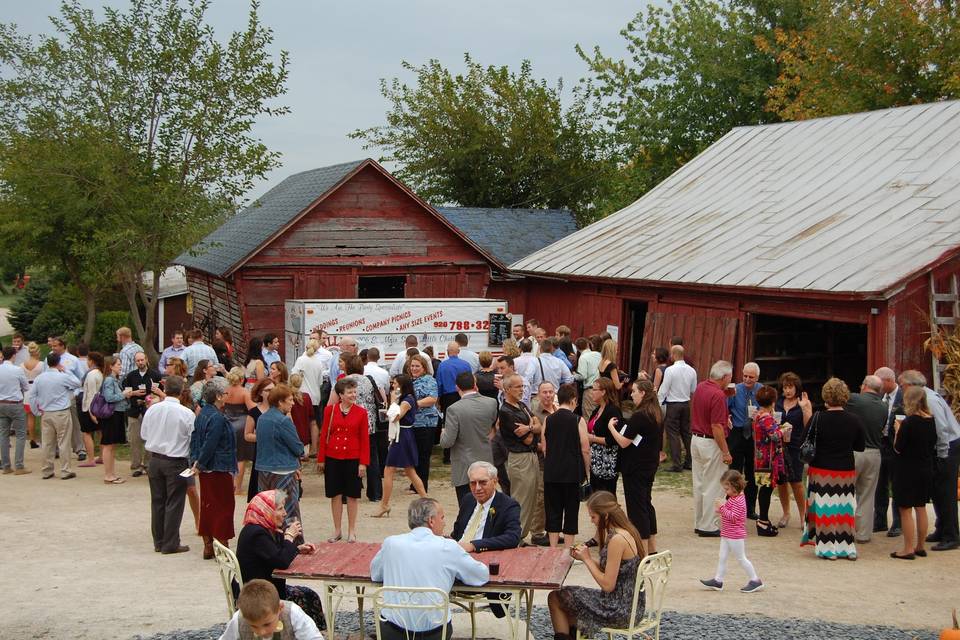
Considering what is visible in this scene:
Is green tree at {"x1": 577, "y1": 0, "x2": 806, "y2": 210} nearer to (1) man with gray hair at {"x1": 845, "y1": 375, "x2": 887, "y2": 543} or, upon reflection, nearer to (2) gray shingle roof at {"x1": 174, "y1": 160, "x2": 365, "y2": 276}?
(2) gray shingle roof at {"x1": 174, "y1": 160, "x2": 365, "y2": 276}

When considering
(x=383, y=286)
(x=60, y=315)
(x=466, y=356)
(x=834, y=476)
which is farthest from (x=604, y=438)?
(x=60, y=315)

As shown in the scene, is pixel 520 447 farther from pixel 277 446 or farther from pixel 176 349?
pixel 176 349

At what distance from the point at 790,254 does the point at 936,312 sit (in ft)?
9.55

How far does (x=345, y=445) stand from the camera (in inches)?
424

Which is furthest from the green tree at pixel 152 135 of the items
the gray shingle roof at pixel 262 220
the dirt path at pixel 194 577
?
the dirt path at pixel 194 577

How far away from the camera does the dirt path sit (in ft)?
28.5

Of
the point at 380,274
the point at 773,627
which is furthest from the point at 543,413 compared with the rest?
the point at 380,274

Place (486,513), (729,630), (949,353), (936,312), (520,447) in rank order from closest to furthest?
(486,513), (729,630), (520,447), (949,353), (936,312)

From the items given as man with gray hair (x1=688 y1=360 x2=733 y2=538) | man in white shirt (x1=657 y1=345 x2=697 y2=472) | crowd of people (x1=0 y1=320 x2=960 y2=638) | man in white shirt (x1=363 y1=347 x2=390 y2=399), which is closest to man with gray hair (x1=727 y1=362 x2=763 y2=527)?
crowd of people (x1=0 y1=320 x2=960 y2=638)

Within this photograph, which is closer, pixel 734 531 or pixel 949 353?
pixel 734 531

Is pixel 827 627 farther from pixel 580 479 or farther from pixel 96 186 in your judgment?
pixel 96 186

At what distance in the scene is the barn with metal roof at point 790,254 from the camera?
13977mm

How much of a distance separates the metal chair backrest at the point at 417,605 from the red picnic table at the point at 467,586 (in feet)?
0.80

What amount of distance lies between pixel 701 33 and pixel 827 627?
3182 cm
